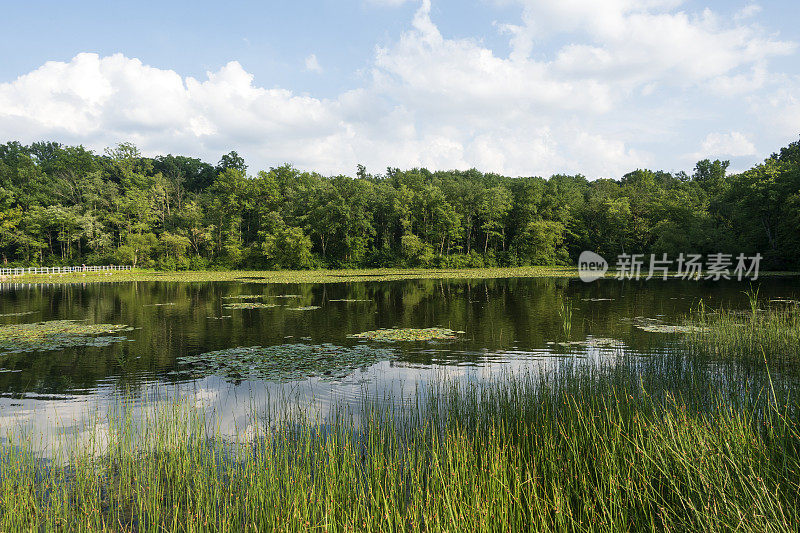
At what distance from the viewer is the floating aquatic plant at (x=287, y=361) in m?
9.73

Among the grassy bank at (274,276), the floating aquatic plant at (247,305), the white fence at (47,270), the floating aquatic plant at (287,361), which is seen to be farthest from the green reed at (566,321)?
the white fence at (47,270)

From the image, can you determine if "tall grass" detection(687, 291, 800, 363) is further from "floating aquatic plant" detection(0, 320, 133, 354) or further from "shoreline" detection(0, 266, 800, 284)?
"shoreline" detection(0, 266, 800, 284)

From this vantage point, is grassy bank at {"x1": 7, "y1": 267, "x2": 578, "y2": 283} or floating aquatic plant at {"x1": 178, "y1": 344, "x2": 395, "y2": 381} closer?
floating aquatic plant at {"x1": 178, "y1": 344, "x2": 395, "y2": 381}

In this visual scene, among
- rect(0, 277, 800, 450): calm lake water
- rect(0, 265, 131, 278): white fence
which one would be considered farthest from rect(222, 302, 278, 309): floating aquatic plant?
rect(0, 265, 131, 278): white fence

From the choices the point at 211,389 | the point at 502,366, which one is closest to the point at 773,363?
the point at 502,366

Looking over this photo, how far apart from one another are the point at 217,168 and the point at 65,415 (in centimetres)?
8214

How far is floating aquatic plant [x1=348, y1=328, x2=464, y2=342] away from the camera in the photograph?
44.2 ft

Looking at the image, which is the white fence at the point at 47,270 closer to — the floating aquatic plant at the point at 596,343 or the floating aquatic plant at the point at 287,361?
the floating aquatic plant at the point at 287,361

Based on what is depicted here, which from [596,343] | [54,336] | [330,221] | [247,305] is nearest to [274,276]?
[330,221]

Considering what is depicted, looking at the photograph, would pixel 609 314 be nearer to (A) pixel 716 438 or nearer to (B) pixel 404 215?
(A) pixel 716 438

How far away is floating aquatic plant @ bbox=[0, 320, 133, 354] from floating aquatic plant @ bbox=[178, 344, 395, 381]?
441 centimetres

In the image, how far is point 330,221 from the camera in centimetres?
5778

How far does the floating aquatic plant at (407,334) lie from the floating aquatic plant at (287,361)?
4.34ft

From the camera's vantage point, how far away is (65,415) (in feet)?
23.9
